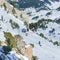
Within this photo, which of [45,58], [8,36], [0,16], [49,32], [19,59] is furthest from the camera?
[49,32]

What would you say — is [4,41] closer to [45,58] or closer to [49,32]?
[45,58]

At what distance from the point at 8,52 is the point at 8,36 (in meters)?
8.60

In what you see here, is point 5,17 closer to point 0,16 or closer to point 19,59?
point 0,16

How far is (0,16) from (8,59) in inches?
939

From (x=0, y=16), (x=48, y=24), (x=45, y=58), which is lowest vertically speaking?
(x=48, y=24)

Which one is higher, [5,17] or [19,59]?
[19,59]

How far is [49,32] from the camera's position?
168 m

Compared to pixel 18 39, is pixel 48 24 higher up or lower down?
lower down

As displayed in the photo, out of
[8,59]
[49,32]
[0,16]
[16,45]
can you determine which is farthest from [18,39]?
[49,32]

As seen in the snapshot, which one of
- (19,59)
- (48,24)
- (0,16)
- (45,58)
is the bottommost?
(48,24)

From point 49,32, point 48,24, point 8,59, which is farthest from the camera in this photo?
point 48,24

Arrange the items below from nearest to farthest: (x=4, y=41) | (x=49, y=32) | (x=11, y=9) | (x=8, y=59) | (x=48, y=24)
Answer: (x=8, y=59)
(x=4, y=41)
(x=11, y=9)
(x=49, y=32)
(x=48, y=24)

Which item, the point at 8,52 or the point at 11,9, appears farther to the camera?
the point at 11,9

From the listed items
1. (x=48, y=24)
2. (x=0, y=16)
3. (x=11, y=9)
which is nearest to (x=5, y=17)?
(x=0, y=16)
